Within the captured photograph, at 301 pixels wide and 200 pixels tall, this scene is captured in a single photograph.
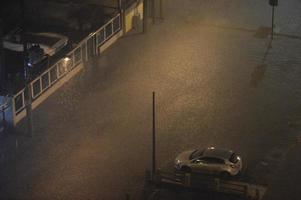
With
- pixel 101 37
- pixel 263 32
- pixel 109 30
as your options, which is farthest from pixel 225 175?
pixel 263 32

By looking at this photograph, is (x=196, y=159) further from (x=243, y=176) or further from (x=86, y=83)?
(x=86, y=83)

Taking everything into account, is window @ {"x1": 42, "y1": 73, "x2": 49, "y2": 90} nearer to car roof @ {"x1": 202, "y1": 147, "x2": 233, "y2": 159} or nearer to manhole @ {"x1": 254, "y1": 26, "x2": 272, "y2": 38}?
car roof @ {"x1": 202, "y1": 147, "x2": 233, "y2": 159}

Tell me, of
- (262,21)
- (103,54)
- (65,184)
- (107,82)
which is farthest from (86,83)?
(262,21)

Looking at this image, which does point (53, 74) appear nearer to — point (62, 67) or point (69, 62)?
point (62, 67)

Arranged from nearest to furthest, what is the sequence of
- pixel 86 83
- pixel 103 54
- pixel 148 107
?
pixel 148 107, pixel 86 83, pixel 103 54

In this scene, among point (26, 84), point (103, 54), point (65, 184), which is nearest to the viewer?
point (65, 184)

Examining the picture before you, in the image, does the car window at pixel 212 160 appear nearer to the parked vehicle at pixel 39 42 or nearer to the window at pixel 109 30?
the parked vehicle at pixel 39 42
